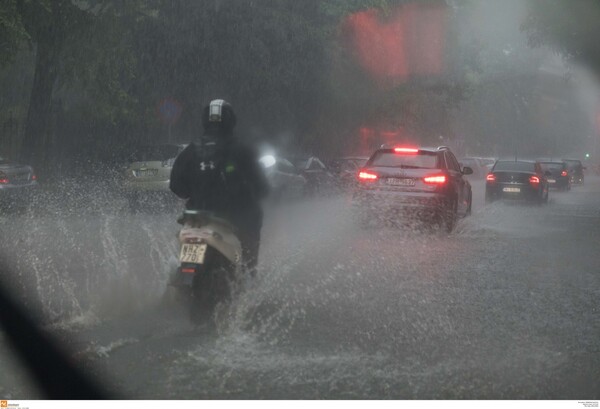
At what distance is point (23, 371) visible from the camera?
19.1 ft

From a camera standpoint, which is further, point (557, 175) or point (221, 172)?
point (557, 175)

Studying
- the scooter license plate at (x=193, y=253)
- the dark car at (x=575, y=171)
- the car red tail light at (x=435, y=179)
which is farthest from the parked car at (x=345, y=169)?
the dark car at (x=575, y=171)

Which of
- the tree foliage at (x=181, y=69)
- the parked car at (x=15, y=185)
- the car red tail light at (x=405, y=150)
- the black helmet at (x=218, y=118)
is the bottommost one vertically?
the parked car at (x=15, y=185)

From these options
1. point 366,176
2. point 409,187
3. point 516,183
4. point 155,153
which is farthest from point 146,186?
point 516,183

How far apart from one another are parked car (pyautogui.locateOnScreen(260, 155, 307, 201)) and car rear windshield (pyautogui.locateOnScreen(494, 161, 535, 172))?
21.2ft

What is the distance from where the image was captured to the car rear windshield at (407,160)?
701 inches

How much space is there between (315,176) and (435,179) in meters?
13.5

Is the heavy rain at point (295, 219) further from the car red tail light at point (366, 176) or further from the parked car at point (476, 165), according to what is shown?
the parked car at point (476, 165)

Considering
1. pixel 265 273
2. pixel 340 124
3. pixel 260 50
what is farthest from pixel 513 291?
pixel 340 124

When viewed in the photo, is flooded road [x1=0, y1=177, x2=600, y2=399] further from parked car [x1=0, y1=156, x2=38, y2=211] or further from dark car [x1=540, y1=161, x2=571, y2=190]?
dark car [x1=540, y1=161, x2=571, y2=190]

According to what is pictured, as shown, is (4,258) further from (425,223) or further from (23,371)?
(425,223)

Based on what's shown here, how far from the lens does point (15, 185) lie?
22406mm

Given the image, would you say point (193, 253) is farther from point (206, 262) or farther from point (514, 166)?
point (514, 166)

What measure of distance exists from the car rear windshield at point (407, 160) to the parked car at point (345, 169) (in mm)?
14000
